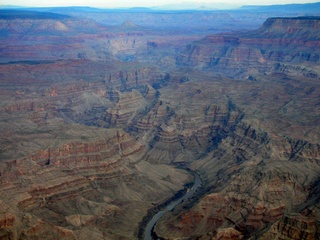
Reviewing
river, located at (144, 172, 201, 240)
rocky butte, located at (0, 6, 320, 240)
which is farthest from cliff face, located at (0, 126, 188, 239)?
river, located at (144, 172, 201, 240)

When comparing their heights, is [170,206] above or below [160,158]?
above

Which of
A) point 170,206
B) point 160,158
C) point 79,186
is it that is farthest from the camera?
point 160,158

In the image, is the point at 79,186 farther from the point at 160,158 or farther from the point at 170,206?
the point at 160,158

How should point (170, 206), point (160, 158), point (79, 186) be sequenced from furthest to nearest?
point (160, 158) < point (170, 206) < point (79, 186)

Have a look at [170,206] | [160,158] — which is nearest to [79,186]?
[170,206]

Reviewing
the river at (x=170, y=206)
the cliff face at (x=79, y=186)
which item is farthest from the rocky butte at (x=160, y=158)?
the river at (x=170, y=206)

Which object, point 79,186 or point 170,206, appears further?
point 170,206

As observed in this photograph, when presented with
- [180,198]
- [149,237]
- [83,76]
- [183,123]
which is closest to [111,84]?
[83,76]
